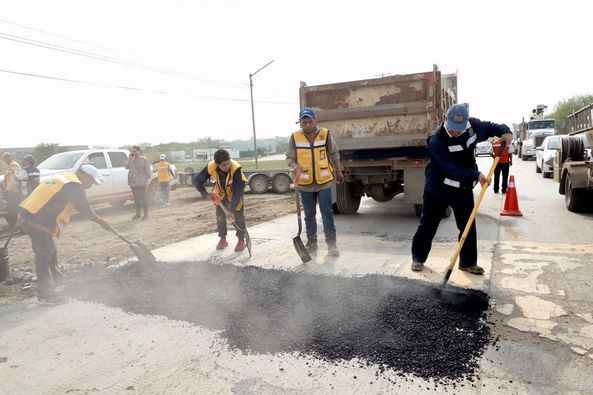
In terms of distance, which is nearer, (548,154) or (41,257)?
(41,257)

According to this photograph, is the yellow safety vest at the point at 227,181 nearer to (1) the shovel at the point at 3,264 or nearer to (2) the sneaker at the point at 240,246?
(2) the sneaker at the point at 240,246

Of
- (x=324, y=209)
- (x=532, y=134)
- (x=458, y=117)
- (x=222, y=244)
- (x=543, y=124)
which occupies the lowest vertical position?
(x=222, y=244)

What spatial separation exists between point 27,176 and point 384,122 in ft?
23.3

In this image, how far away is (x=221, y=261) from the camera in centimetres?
511

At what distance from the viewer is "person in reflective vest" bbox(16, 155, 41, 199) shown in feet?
26.4

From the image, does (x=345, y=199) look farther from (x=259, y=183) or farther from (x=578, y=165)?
(x=259, y=183)

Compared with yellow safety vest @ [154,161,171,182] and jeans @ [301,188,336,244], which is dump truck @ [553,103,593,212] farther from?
yellow safety vest @ [154,161,171,182]

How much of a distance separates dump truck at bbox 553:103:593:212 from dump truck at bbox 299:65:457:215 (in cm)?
252

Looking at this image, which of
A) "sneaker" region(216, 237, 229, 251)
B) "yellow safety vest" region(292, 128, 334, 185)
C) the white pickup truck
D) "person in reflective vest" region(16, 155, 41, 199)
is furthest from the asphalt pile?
the white pickup truck

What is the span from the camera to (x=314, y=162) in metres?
5.05

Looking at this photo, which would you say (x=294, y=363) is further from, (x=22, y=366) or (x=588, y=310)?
(x=588, y=310)

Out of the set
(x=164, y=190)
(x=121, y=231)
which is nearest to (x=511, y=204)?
(x=121, y=231)

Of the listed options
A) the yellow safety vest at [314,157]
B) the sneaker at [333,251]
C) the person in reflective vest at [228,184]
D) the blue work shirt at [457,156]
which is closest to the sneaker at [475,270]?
the blue work shirt at [457,156]

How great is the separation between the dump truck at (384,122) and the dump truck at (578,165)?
8.28 feet
